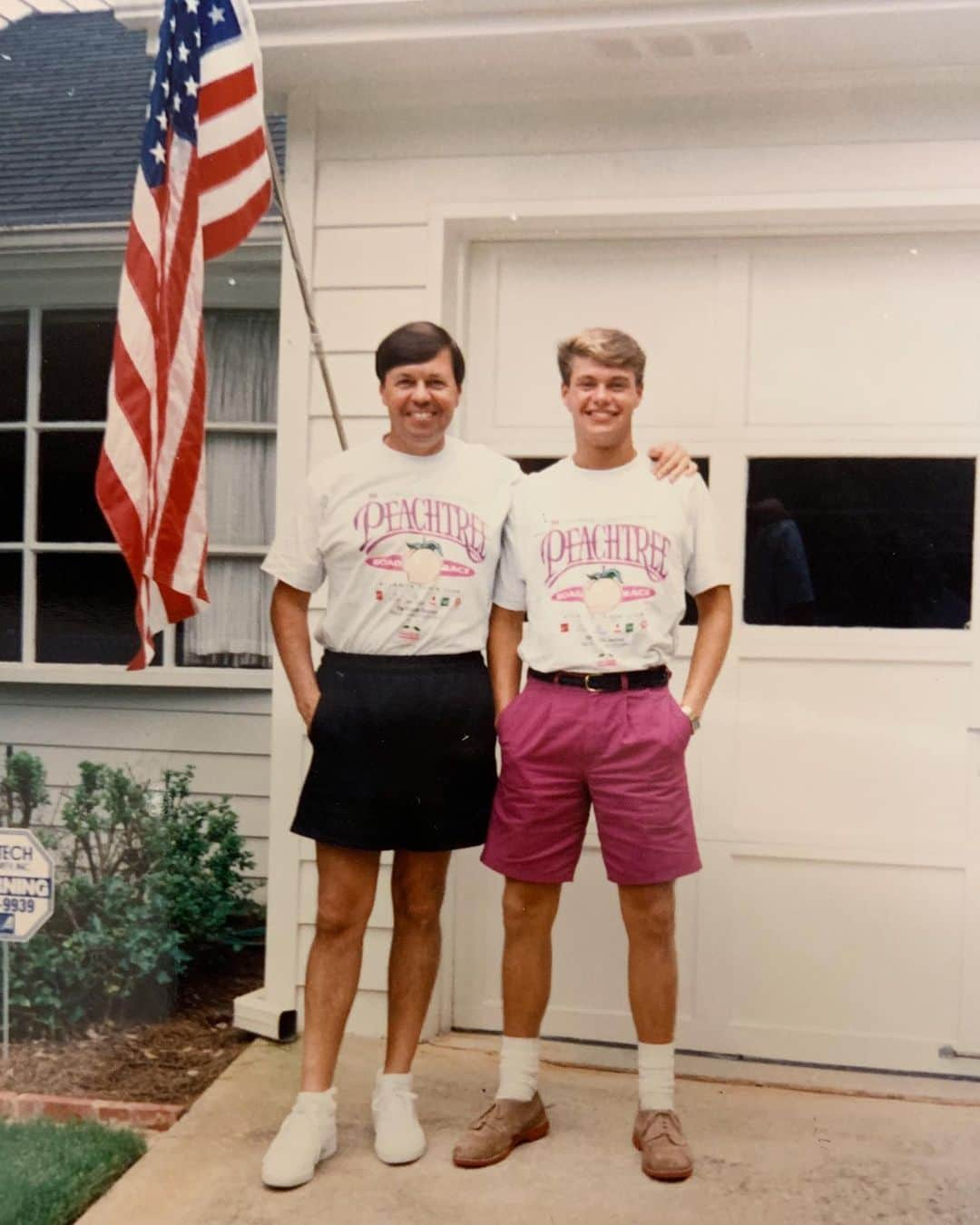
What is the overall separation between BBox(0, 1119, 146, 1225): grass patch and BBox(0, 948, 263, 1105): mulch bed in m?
0.20

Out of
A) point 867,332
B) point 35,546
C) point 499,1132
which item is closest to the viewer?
point 499,1132

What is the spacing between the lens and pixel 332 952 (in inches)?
103

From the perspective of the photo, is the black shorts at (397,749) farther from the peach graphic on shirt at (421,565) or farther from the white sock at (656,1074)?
the white sock at (656,1074)

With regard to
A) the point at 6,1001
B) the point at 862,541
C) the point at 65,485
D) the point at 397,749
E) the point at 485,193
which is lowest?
the point at 6,1001

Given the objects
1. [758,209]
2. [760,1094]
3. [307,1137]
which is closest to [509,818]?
[307,1137]

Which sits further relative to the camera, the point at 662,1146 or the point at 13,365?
the point at 13,365

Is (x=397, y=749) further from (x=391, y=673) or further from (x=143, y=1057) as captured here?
(x=143, y=1057)

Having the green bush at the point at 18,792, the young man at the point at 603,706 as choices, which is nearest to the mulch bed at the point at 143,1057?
the green bush at the point at 18,792

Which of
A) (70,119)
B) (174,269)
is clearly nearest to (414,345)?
(174,269)

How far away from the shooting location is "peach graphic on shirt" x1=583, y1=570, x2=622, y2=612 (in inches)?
99.6

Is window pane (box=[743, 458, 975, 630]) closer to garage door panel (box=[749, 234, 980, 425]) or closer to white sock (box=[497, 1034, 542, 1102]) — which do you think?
garage door panel (box=[749, 234, 980, 425])

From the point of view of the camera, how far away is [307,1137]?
100.0 inches

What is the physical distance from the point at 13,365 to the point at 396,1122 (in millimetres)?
2418

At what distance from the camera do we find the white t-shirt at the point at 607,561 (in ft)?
8.30
